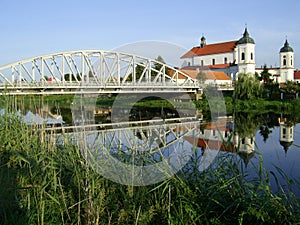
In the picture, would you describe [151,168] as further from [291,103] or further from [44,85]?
[291,103]

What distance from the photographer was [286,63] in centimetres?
5700

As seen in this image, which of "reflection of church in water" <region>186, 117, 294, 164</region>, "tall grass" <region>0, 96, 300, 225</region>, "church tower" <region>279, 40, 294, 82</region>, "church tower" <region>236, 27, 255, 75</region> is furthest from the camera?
"church tower" <region>279, 40, 294, 82</region>

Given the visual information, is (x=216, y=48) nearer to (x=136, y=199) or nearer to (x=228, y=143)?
(x=228, y=143)

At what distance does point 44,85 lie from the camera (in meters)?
22.2

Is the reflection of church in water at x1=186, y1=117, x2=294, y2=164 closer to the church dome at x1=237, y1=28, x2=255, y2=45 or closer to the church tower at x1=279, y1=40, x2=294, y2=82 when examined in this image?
the church dome at x1=237, y1=28, x2=255, y2=45

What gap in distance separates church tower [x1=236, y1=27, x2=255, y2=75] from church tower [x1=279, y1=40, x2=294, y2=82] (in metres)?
6.37

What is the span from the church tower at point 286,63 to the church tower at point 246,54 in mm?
6372

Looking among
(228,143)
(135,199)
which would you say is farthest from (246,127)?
(135,199)

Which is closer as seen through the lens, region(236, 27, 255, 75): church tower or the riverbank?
the riverbank

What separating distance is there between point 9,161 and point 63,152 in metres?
0.70

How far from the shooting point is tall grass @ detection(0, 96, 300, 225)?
10.3ft

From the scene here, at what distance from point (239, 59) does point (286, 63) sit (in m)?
8.63

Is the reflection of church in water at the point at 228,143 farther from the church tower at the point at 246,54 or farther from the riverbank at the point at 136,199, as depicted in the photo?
the church tower at the point at 246,54

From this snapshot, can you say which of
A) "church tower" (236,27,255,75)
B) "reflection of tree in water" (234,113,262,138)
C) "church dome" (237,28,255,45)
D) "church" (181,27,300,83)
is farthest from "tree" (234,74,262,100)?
"church dome" (237,28,255,45)
